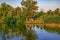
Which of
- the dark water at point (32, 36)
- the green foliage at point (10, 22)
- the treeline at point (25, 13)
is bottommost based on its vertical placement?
the dark water at point (32, 36)

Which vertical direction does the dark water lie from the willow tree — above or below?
below

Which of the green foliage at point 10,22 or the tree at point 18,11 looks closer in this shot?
the tree at point 18,11

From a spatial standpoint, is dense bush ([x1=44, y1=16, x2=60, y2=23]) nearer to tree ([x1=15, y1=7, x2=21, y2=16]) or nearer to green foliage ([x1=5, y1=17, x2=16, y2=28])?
tree ([x1=15, y1=7, x2=21, y2=16])

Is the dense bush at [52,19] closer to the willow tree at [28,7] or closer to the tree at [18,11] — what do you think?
the willow tree at [28,7]

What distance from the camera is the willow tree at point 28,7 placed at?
8055 millimetres

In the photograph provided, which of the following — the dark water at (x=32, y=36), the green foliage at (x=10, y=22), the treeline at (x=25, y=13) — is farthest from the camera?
the green foliage at (x=10, y=22)

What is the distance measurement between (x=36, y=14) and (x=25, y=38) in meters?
2.29

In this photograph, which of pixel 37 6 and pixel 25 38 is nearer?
pixel 25 38

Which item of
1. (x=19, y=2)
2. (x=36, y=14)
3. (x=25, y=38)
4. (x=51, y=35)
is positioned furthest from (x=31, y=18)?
(x=25, y=38)

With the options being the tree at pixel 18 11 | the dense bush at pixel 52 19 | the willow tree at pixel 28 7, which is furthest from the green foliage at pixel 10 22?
the dense bush at pixel 52 19

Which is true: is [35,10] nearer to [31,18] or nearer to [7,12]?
[31,18]

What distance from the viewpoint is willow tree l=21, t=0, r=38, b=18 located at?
317 inches

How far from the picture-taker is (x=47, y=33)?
7066 millimetres

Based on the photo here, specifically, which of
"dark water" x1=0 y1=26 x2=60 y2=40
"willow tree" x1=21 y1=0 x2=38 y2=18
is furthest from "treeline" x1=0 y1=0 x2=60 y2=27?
"dark water" x1=0 y1=26 x2=60 y2=40
